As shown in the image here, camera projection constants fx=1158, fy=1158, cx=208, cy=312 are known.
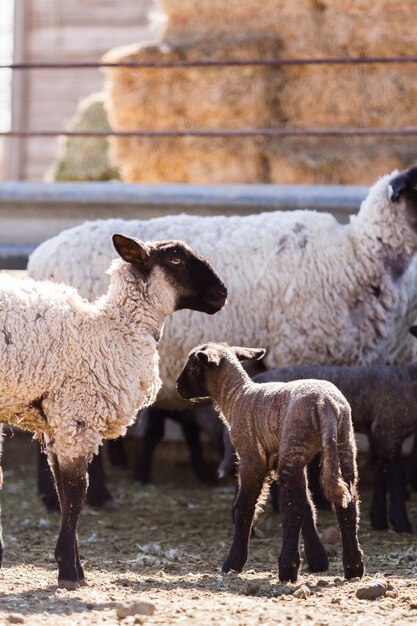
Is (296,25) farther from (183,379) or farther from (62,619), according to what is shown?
(62,619)

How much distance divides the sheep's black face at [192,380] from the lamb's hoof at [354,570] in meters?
1.13

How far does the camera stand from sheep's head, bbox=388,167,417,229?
6855mm

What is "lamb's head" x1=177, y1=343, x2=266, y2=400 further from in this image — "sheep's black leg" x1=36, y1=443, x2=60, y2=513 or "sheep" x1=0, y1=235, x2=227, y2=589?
"sheep's black leg" x1=36, y1=443, x2=60, y2=513

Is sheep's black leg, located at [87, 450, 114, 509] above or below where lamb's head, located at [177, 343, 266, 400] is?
below

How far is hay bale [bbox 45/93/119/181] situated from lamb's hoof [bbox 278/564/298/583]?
27.9 ft

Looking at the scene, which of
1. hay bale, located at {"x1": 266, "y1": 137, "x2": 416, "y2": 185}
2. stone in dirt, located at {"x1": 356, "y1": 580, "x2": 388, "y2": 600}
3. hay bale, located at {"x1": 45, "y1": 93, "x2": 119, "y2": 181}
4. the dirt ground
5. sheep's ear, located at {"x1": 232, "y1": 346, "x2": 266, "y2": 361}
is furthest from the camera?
hay bale, located at {"x1": 45, "y1": 93, "x2": 119, "y2": 181}

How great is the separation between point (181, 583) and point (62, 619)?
92 centimetres

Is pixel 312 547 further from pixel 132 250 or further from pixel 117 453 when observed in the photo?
pixel 117 453

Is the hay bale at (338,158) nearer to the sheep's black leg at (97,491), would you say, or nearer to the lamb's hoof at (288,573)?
the sheep's black leg at (97,491)

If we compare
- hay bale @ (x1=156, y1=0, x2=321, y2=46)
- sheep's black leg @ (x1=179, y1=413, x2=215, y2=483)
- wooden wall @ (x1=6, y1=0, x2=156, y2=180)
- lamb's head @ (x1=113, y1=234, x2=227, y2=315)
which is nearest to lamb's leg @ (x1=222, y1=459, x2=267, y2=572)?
lamb's head @ (x1=113, y1=234, x2=227, y2=315)

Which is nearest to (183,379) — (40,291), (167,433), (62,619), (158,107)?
(40,291)

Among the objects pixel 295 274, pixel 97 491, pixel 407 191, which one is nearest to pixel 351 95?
pixel 407 191

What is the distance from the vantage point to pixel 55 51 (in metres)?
14.6

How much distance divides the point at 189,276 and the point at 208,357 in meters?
0.40
